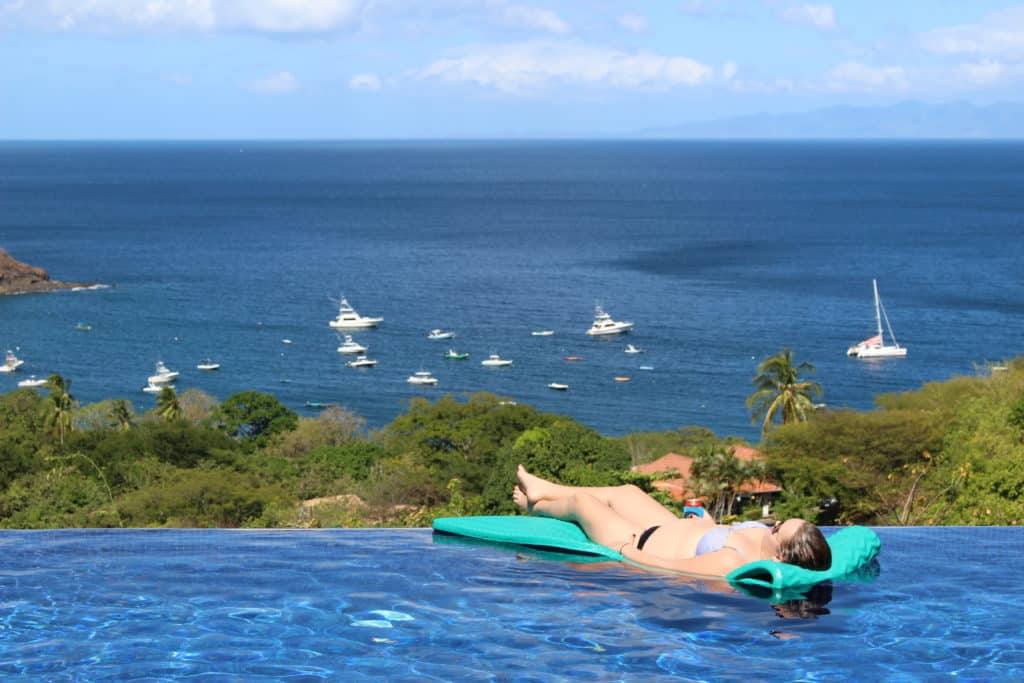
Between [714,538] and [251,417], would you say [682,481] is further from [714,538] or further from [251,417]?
[251,417]

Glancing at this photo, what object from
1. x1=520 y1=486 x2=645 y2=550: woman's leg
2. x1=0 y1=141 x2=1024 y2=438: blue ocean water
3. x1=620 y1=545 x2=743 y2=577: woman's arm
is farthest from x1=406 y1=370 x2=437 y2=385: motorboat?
x1=620 y1=545 x2=743 y2=577: woman's arm

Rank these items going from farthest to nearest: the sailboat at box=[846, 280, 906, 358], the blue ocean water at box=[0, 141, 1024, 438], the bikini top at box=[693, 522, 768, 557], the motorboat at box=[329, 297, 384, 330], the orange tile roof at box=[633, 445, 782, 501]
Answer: the motorboat at box=[329, 297, 384, 330] → the sailboat at box=[846, 280, 906, 358] → the blue ocean water at box=[0, 141, 1024, 438] → the orange tile roof at box=[633, 445, 782, 501] → the bikini top at box=[693, 522, 768, 557]

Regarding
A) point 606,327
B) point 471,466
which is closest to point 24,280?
point 606,327

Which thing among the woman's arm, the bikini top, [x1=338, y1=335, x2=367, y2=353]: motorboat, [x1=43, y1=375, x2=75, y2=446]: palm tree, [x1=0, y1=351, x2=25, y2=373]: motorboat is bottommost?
[x1=0, y1=351, x2=25, y2=373]: motorboat

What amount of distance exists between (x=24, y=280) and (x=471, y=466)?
7805cm

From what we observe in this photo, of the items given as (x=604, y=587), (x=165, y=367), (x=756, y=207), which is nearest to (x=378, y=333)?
(x=165, y=367)

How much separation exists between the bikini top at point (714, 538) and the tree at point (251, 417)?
1450 inches

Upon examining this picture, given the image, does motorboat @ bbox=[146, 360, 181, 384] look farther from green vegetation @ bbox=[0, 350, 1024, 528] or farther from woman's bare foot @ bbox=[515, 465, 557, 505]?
woman's bare foot @ bbox=[515, 465, 557, 505]

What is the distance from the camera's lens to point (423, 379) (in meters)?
64.5

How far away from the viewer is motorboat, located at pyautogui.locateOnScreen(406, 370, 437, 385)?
64188 mm

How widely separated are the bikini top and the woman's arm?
0.08 metres

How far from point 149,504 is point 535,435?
7419mm

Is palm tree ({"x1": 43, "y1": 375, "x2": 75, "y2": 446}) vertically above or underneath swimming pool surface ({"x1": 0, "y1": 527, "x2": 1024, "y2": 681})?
underneath

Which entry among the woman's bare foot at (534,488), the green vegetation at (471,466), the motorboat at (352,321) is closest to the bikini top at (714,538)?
the woman's bare foot at (534,488)
